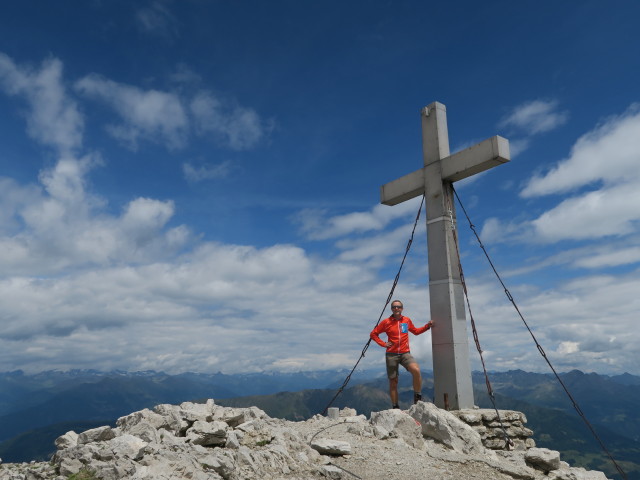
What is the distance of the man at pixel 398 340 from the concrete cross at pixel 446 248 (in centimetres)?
55

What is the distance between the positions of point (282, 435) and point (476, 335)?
7.00m

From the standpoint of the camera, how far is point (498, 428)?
11391 mm

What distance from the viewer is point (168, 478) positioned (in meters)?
6.34

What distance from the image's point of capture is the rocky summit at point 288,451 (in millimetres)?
6824

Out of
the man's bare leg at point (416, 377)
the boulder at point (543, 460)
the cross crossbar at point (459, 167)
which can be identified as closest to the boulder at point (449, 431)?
the boulder at point (543, 460)

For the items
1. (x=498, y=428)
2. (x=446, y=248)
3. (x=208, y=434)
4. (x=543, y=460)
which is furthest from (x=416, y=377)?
(x=208, y=434)

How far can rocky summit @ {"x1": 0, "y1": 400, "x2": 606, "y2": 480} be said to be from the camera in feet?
22.4

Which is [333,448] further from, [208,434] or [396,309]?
[396,309]

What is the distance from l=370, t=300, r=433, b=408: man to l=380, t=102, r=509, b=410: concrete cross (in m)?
0.55

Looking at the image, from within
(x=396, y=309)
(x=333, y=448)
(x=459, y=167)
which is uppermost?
(x=459, y=167)

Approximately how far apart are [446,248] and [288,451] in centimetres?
786

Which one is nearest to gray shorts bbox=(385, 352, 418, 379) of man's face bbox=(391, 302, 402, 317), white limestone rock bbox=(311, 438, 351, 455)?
man's face bbox=(391, 302, 402, 317)

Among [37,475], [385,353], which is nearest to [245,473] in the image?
[37,475]

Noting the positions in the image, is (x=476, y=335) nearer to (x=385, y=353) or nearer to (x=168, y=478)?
(x=385, y=353)
